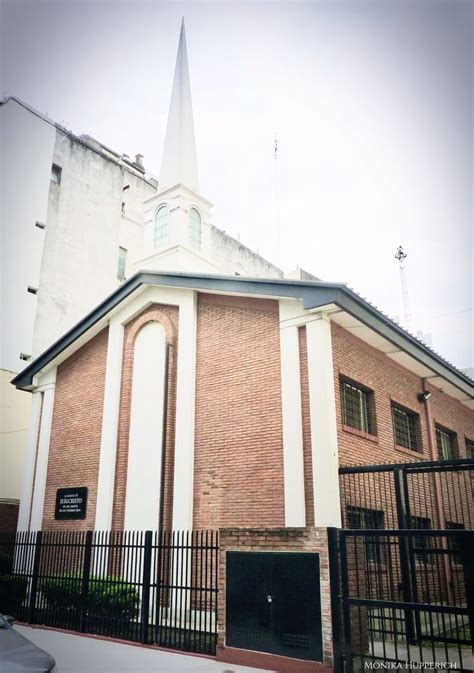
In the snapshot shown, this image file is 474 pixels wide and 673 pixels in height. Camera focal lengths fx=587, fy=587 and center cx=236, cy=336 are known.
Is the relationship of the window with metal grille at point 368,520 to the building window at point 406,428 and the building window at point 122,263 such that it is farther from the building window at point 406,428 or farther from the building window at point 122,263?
the building window at point 122,263

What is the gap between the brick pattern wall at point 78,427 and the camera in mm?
16300

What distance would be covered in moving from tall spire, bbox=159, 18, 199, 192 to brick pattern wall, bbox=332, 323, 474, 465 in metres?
9.67

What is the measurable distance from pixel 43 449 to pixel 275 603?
440 inches

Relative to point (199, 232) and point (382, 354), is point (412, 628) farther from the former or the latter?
→ point (199, 232)

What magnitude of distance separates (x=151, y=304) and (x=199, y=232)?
194 inches

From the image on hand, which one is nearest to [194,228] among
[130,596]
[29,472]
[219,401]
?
[219,401]

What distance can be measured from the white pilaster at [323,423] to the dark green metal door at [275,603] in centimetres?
221

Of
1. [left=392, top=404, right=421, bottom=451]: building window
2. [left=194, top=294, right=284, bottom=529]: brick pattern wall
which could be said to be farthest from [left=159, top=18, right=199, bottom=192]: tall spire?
[left=392, top=404, right=421, bottom=451]: building window

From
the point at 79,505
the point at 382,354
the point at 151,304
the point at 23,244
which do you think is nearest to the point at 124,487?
the point at 79,505

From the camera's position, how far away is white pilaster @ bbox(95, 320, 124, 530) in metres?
15.2

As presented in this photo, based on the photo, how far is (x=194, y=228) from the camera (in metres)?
20.3

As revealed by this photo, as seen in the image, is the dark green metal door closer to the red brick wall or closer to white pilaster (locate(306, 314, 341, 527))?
white pilaster (locate(306, 314, 341, 527))

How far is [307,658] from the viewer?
814 centimetres

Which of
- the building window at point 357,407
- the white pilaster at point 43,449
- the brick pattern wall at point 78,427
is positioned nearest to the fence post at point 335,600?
the building window at point 357,407
